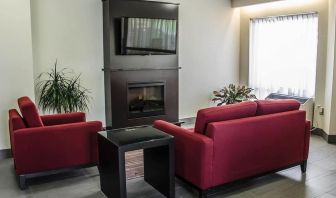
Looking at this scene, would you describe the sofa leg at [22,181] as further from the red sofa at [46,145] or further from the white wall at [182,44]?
the white wall at [182,44]

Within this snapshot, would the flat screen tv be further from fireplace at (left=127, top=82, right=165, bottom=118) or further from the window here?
the window

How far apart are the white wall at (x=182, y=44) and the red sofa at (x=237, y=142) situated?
2.33m

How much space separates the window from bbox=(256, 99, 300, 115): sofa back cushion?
7.38ft

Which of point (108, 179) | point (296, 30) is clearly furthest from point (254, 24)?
point (108, 179)

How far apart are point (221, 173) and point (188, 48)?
3756 mm

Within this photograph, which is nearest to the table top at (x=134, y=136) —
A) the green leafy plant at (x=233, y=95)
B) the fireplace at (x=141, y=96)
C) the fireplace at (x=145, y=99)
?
the fireplace at (x=141, y=96)

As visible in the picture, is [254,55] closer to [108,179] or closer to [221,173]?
[221,173]

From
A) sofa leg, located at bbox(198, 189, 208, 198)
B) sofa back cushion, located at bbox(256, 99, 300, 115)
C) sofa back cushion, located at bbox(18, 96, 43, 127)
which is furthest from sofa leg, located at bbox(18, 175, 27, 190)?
sofa back cushion, located at bbox(256, 99, 300, 115)

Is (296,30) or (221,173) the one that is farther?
(296,30)

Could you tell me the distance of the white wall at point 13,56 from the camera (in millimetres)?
4326

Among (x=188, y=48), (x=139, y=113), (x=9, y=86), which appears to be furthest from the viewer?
(x=188, y=48)

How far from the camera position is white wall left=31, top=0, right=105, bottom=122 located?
5023mm

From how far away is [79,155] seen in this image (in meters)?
3.73

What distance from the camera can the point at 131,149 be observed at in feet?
9.64
